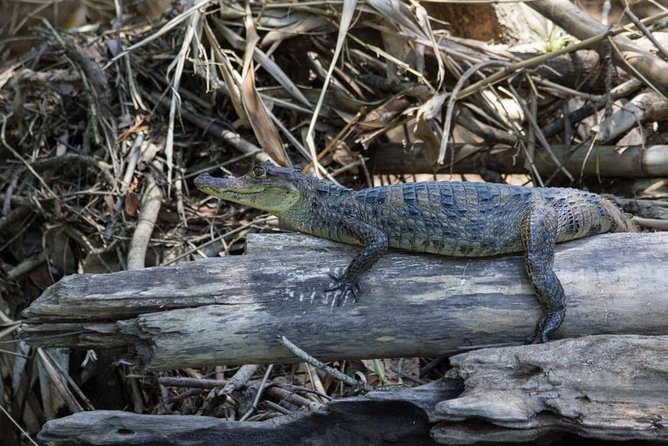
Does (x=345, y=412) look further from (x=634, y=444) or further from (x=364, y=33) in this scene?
(x=364, y=33)

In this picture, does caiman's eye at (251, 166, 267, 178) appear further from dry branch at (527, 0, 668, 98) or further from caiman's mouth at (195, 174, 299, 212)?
dry branch at (527, 0, 668, 98)

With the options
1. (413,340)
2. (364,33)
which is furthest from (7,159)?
(413,340)

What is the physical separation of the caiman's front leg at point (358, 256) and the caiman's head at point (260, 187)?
0.37 meters

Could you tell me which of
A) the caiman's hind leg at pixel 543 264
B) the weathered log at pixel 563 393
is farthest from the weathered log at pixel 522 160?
the weathered log at pixel 563 393

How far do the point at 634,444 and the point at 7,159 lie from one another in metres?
4.57

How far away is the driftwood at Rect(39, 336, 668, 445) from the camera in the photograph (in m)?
2.65

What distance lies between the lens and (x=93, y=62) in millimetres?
5371

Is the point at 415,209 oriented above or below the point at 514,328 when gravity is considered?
above

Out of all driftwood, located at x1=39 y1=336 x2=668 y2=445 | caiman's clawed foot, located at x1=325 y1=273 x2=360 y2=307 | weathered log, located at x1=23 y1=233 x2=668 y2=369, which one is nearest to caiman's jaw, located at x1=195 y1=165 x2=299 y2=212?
weathered log, located at x1=23 y1=233 x2=668 y2=369

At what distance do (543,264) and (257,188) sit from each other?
146cm

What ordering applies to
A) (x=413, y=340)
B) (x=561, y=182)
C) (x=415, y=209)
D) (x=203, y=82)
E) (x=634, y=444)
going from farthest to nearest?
(x=203, y=82) < (x=561, y=182) < (x=415, y=209) < (x=413, y=340) < (x=634, y=444)

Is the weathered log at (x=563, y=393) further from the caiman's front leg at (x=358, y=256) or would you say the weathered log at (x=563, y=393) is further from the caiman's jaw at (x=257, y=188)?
the caiman's jaw at (x=257, y=188)

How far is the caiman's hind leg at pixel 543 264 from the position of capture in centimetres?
312

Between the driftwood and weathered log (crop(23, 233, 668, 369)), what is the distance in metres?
0.24
